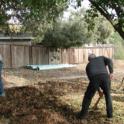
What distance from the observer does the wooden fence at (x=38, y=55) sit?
125 ft

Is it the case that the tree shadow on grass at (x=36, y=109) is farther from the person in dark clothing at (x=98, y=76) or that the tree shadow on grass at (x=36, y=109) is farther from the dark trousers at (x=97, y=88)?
the person in dark clothing at (x=98, y=76)

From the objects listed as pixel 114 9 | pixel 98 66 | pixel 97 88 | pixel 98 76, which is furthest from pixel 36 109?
pixel 114 9

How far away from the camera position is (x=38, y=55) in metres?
40.9

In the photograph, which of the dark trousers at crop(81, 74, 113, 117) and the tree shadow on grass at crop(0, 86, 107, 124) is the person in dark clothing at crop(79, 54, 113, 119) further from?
the tree shadow on grass at crop(0, 86, 107, 124)

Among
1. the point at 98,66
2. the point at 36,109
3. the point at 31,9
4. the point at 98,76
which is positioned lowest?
the point at 36,109

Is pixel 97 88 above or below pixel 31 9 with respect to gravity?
below

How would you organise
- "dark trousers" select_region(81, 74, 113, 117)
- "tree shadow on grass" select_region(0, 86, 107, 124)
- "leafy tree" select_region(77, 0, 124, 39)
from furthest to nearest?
"leafy tree" select_region(77, 0, 124, 39)
"dark trousers" select_region(81, 74, 113, 117)
"tree shadow on grass" select_region(0, 86, 107, 124)

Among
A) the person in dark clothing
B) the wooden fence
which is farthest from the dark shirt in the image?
the wooden fence

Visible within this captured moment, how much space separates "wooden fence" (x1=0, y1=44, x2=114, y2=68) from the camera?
3816 centimetres

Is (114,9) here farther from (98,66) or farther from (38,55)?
(38,55)

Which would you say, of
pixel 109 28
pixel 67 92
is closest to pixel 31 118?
pixel 67 92

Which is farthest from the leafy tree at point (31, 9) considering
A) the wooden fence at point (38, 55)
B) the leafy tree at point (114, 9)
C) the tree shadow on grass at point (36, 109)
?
the wooden fence at point (38, 55)

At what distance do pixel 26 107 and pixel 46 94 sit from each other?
2830 mm

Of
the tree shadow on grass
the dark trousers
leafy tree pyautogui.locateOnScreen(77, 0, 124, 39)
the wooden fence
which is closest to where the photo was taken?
the tree shadow on grass
